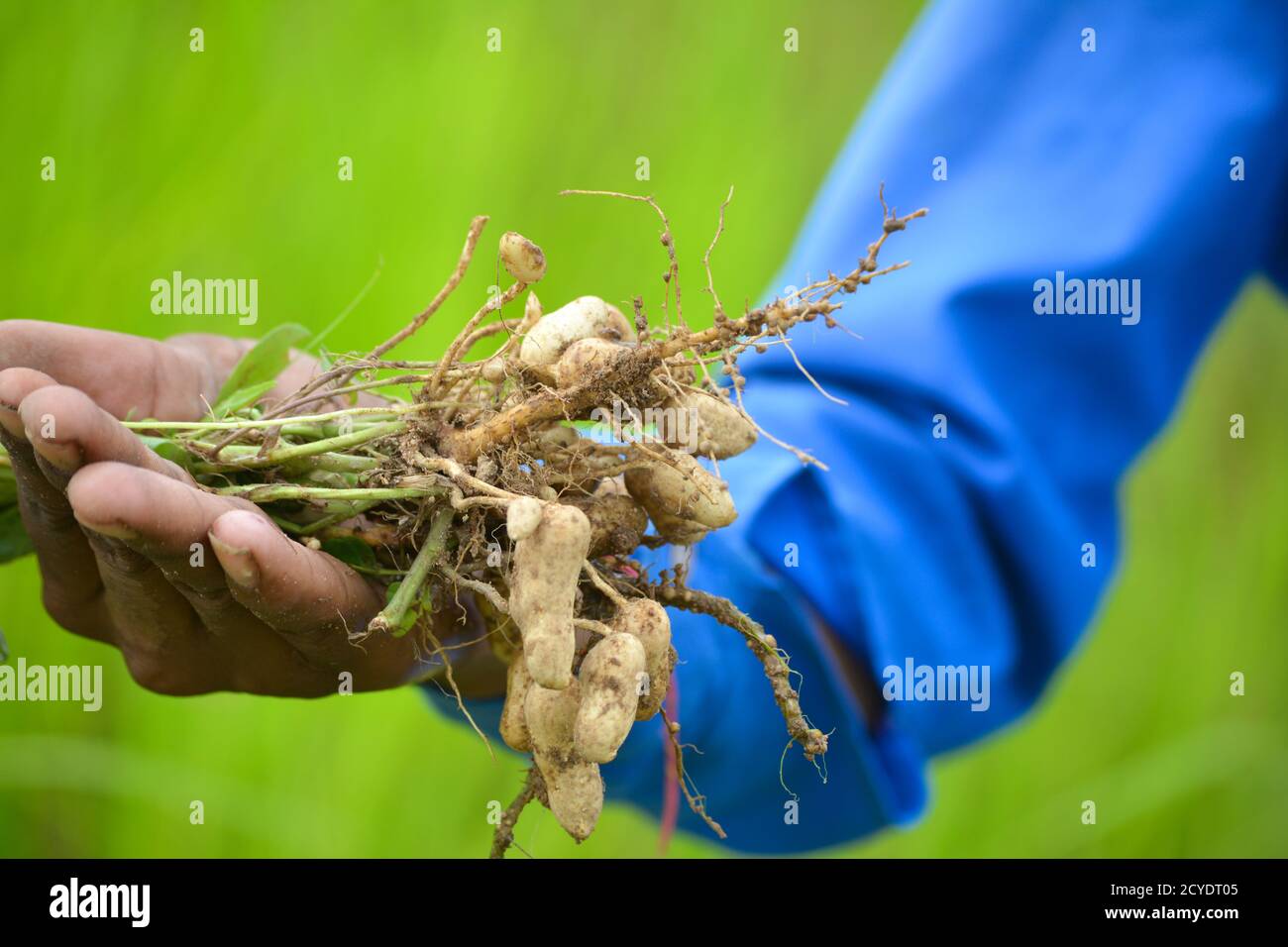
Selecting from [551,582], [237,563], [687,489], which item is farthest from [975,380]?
[237,563]

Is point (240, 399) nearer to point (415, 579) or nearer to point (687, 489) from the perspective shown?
point (415, 579)

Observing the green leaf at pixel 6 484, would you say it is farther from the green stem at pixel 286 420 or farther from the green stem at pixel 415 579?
the green stem at pixel 415 579

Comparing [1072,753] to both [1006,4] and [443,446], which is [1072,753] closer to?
[1006,4]

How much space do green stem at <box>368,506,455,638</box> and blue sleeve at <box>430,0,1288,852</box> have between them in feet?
1.15

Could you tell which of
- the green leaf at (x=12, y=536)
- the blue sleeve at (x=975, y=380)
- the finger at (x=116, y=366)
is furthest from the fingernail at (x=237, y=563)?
the blue sleeve at (x=975, y=380)

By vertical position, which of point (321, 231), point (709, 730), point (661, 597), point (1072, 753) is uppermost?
point (321, 231)

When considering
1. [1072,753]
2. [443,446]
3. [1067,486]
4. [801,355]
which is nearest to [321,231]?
[801,355]

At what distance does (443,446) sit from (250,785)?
3.30ft

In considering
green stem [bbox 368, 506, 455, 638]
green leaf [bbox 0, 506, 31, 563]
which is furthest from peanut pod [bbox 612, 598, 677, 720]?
green leaf [bbox 0, 506, 31, 563]

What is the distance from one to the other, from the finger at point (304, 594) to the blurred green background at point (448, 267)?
2.55 feet

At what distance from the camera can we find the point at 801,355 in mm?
A: 1162

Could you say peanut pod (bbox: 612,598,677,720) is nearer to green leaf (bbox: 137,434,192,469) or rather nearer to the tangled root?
the tangled root

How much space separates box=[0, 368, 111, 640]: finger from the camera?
0.56 meters

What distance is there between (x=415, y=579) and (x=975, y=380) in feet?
2.20
